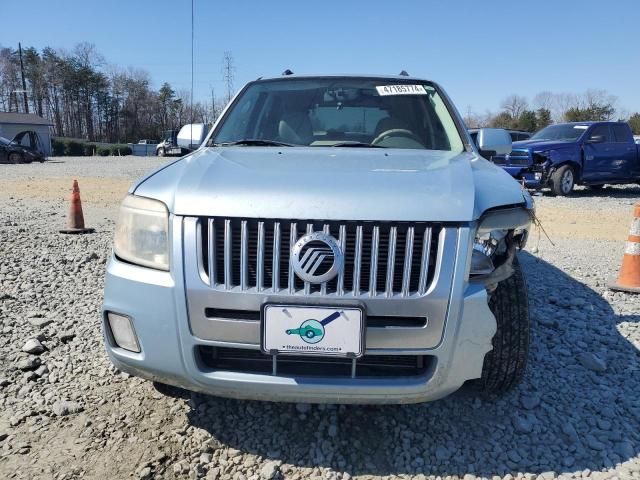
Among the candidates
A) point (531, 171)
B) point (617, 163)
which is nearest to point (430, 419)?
point (531, 171)

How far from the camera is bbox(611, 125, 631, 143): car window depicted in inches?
533

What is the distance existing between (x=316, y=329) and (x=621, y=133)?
47.8ft

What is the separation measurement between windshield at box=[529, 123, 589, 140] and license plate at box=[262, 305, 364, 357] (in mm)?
12831

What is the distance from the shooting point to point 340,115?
3.59 metres

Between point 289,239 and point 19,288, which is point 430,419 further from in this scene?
point 19,288

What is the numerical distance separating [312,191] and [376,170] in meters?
0.42

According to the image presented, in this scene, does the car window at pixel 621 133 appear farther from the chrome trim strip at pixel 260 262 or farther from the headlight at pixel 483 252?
the chrome trim strip at pixel 260 262

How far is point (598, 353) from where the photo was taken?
3352 mm

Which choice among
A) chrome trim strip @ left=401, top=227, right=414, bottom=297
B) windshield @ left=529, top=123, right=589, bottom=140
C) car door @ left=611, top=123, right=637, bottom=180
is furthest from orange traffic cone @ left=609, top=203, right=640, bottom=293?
car door @ left=611, top=123, right=637, bottom=180

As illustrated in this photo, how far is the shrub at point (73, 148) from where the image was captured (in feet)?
171

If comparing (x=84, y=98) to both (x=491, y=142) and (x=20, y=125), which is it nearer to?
(x=20, y=125)

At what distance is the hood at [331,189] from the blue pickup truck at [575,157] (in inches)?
410

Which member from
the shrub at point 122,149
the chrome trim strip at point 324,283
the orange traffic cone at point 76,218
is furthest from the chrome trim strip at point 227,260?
the shrub at point 122,149

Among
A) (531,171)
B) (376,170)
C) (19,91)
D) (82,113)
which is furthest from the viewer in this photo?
(82,113)
